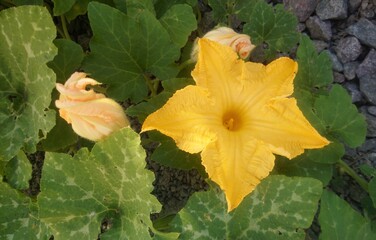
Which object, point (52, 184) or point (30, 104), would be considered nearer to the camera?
point (52, 184)

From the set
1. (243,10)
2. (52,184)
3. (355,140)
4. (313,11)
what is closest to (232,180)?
(52,184)

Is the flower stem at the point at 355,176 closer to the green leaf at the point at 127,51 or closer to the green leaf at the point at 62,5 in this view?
the green leaf at the point at 127,51

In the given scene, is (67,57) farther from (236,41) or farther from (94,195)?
(236,41)

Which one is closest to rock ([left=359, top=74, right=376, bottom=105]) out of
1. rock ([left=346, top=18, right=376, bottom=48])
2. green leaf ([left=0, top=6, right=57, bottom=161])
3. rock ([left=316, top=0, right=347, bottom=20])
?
rock ([left=346, top=18, right=376, bottom=48])

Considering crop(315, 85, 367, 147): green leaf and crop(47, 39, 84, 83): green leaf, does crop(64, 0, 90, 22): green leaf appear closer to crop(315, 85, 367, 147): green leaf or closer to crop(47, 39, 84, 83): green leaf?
crop(47, 39, 84, 83): green leaf

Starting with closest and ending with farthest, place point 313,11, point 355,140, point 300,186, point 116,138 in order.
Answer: point 116,138 < point 300,186 < point 355,140 < point 313,11

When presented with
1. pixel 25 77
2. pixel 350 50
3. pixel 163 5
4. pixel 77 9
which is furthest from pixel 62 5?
pixel 350 50

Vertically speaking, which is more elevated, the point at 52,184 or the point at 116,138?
the point at 116,138

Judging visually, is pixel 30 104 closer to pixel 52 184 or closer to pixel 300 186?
pixel 52 184
